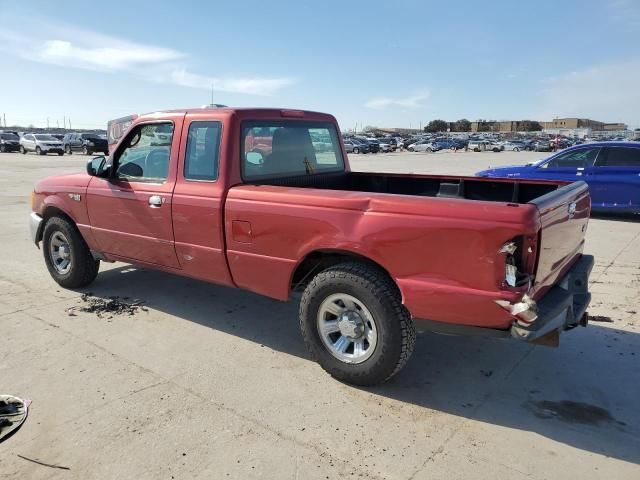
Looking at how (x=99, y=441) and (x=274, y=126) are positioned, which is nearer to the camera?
(x=99, y=441)

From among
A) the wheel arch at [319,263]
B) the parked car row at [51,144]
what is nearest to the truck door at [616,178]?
the wheel arch at [319,263]

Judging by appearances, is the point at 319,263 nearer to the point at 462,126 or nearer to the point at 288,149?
the point at 288,149

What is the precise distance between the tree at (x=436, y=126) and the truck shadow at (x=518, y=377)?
174313mm

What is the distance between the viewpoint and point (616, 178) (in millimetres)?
9875

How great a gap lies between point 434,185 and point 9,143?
46577mm

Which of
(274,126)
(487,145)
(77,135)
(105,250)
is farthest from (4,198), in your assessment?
(487,145)

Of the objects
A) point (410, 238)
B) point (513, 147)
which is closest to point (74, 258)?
point (410, 238)

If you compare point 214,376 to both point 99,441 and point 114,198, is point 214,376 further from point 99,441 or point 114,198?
point 114,198

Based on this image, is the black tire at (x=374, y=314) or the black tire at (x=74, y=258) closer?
the black tire at (x=374, y=314)

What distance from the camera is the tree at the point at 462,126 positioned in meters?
167

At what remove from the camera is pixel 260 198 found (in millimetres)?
3729

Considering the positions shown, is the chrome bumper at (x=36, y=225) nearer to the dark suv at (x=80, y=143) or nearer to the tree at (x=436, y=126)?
the dark suv at (x=80, y=143)

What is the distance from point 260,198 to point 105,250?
2.24 meters

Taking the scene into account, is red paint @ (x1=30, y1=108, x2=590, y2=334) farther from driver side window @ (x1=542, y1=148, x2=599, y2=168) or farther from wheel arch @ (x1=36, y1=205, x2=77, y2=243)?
driver side window @ (x1=542, y1=148, x2=599, y2=168)
